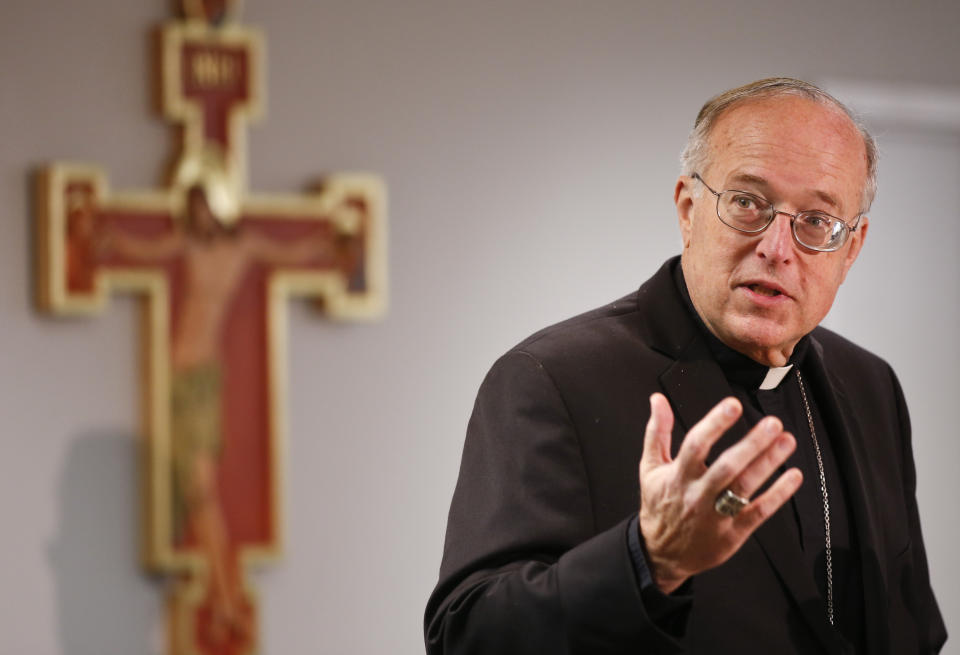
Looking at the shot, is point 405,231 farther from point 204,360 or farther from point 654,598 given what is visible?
point 654,598

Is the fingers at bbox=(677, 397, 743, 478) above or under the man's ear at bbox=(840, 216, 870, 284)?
under

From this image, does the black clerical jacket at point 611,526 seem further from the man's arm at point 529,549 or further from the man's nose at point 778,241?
the man's nose at point 778,241

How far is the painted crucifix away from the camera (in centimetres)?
280

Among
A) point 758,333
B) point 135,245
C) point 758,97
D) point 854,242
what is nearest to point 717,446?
point 758,333

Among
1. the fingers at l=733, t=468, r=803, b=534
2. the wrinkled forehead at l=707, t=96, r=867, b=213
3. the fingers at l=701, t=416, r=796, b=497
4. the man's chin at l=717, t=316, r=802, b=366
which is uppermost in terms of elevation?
the wrinkled forehead at l=707, t=96, r=867, b=213

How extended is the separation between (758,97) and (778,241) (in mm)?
223

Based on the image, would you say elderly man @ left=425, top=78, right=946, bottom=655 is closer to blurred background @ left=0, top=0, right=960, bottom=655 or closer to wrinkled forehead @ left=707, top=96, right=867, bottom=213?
wrinkled forehead @ left=707, top=96, right=867, bottom=213

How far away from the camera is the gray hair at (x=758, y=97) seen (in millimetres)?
1762

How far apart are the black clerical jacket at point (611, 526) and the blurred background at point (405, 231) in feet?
4.22

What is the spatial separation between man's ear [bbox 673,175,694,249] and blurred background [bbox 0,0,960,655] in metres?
1.33

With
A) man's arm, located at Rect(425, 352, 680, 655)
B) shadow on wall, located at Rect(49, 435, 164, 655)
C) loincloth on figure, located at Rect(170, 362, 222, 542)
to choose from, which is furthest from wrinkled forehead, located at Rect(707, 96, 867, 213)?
shadow on wall, located at Rect(49, 435, 164, 655)

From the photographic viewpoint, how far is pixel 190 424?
2848 millimetres

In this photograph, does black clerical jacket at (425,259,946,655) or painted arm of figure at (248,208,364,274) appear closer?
black clerical jacket at (425,259,946,655)

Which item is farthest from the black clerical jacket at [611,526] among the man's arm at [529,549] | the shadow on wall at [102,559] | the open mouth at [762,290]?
the shadow on wall at [102,559]
